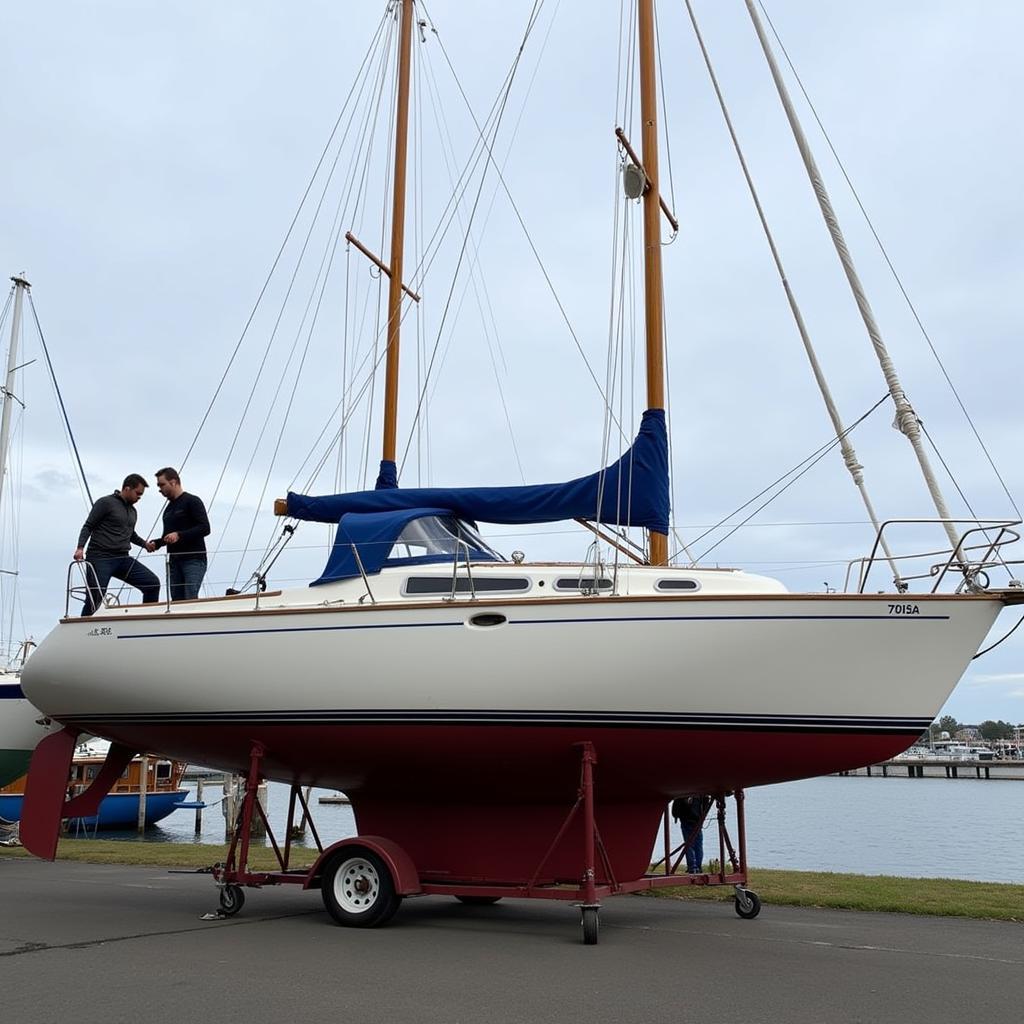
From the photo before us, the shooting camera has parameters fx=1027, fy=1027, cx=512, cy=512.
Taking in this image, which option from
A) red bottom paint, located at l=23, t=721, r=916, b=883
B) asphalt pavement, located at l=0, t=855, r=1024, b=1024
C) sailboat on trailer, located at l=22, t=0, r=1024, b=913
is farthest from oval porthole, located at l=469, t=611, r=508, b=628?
asphalt pavement, located at l=0, t=855, r=1024, b=1024

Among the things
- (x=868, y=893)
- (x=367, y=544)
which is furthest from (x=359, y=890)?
(x=868, y=893)

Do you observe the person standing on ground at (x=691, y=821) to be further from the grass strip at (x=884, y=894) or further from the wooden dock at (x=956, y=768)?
the wooden dock at (x=956, y=768)

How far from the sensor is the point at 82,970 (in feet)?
19.8

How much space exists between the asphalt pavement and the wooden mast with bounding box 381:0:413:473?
230 inches

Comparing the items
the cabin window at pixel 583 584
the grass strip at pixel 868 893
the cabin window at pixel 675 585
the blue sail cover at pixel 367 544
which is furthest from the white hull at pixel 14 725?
the cabin window at pixel 675 585

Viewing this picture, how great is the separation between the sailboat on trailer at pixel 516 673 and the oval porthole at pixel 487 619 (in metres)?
0.02

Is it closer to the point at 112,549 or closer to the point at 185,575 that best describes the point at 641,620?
the point at 185,575

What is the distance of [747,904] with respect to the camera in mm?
8594

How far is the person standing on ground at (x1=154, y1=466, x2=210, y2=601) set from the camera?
9867 millimetres

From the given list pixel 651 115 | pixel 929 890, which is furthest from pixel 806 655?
pixel 651 115

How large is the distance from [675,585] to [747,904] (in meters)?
2.88

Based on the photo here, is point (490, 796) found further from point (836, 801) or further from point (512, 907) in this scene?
point (836, 801)

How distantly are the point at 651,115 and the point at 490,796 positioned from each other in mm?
6748

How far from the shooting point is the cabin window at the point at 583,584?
26.2 feet
